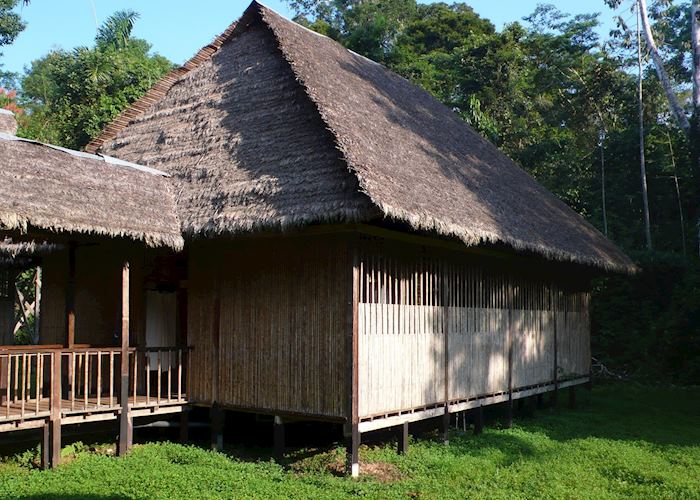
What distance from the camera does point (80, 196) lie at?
292 inches

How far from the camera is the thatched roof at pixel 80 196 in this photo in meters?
6.74

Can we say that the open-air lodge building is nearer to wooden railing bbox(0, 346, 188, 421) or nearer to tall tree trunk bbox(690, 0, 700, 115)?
wooden railing bbox(0, 346, 188, 421)

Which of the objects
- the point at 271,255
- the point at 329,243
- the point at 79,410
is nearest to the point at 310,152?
the point at 329,243

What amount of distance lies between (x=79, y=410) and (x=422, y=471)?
3571 mm

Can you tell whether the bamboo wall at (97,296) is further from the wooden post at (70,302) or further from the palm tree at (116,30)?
the palm tree at (116,30)

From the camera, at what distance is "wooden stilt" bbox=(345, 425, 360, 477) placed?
23.1 ft

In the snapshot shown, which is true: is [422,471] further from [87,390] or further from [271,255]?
[87,390]

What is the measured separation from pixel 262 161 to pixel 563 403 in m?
7.85

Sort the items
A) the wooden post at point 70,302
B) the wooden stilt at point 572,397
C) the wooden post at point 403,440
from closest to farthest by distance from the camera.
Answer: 1. the wooden post at point 403,440
2. the wooden post at point 70,302
3. the wooden stilt at point 572,397

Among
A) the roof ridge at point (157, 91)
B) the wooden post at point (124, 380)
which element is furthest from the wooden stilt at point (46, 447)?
the roof ridge at point (157, 91)

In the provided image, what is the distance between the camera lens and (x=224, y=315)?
8.38 metres

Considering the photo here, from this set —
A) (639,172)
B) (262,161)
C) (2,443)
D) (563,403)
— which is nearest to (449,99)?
(639,172)

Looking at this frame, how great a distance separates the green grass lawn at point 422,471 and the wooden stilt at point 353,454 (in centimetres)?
14

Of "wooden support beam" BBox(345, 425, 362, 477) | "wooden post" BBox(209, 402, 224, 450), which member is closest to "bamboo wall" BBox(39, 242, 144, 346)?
"wooden post" BBox(209, 402, 224, 450)
